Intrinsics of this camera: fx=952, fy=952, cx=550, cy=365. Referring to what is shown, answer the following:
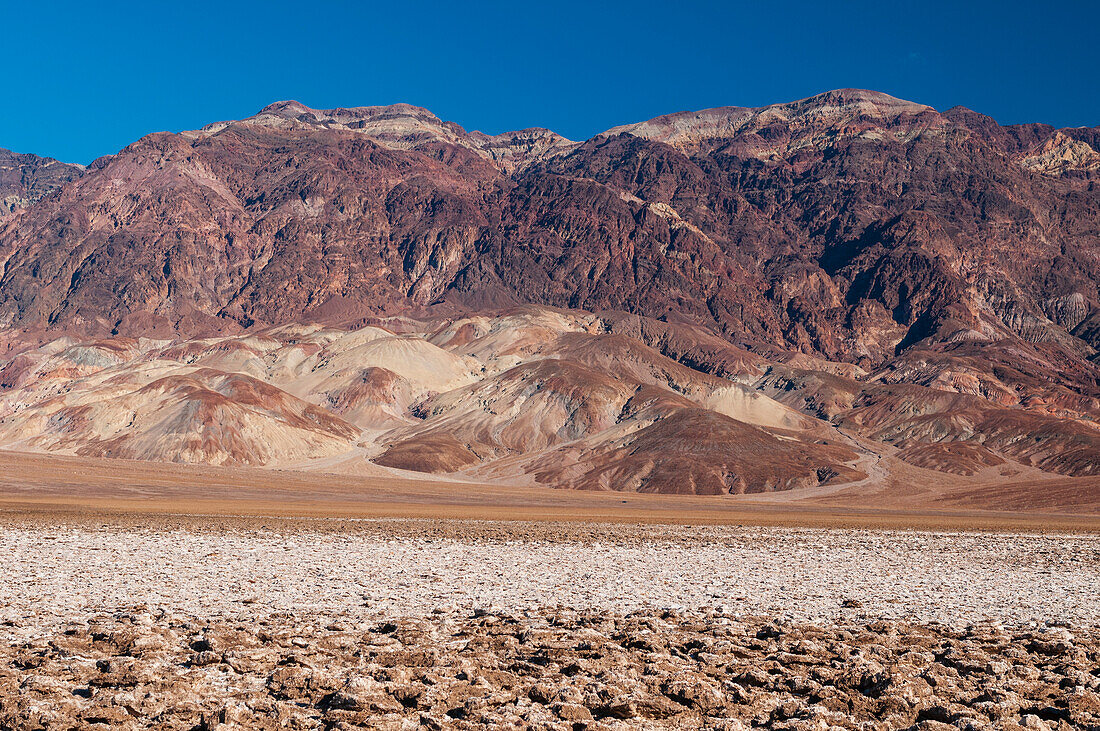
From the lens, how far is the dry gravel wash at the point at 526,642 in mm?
12305

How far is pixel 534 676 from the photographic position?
14062mm

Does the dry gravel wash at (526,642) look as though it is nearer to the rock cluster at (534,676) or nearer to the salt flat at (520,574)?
the rock cluster at (534,676)

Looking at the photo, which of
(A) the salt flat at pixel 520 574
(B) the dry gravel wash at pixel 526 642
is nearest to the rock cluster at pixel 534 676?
(B) the dry gravel wash at pixel 526 642

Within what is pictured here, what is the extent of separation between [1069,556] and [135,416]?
16704cm

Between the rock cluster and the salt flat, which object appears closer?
the rock cluster

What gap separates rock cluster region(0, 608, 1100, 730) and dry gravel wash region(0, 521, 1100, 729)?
0.16ft

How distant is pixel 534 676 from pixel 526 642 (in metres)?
2.39

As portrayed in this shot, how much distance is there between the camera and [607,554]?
3466 cm

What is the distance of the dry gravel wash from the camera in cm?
1230

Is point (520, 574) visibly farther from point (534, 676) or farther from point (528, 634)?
point (534, 676)

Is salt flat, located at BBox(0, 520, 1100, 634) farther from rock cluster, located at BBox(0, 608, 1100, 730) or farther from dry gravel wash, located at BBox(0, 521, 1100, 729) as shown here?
rock cluster, located at BBox(0, 608, 1100, 730)

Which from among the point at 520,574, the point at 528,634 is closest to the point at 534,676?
the point at 528,634

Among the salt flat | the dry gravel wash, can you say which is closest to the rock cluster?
the dry gravel wash

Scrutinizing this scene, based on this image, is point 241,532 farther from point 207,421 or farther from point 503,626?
point 207,421
